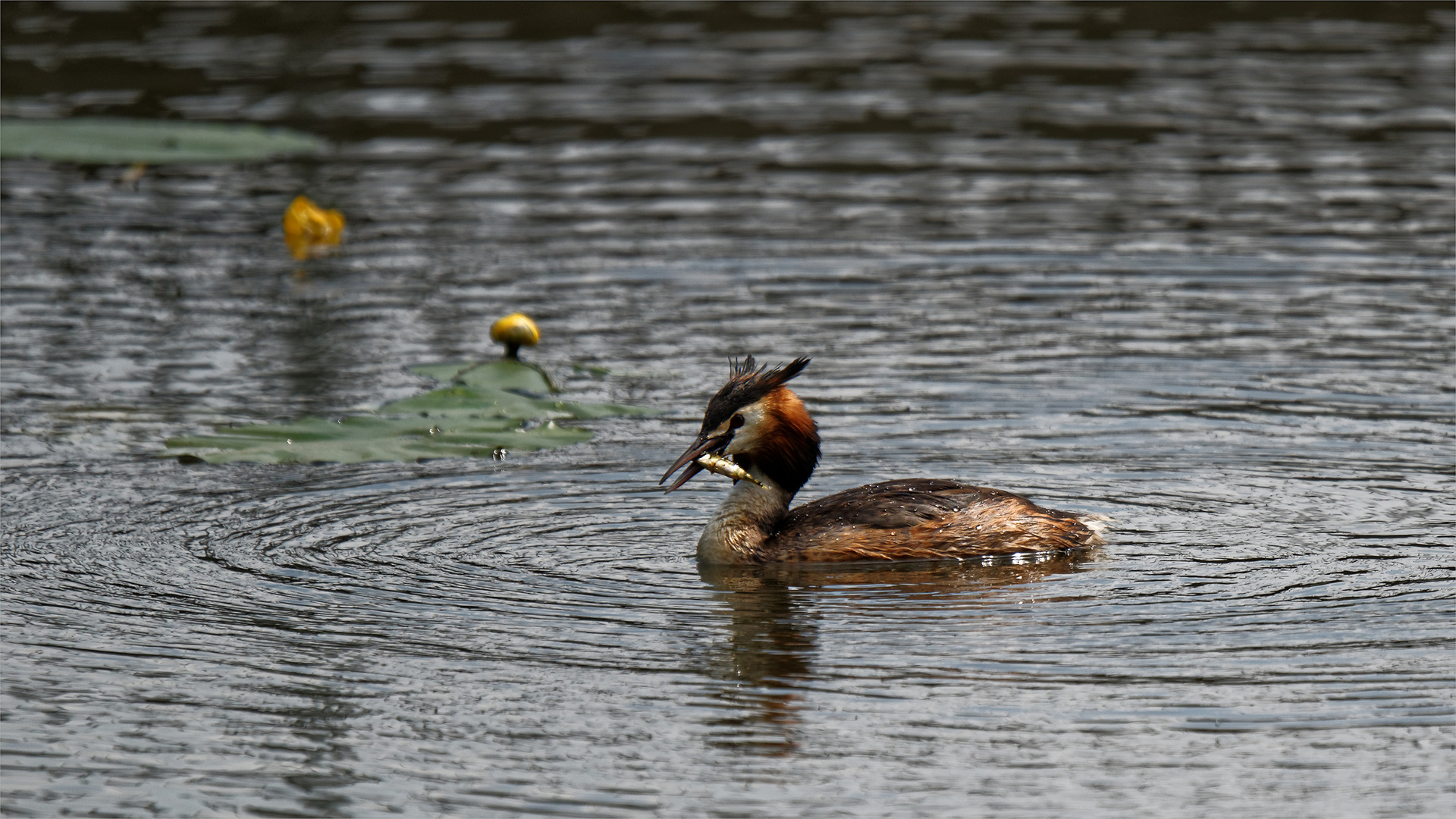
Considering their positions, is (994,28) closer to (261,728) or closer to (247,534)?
(247,534)

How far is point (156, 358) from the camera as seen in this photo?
42.2ft

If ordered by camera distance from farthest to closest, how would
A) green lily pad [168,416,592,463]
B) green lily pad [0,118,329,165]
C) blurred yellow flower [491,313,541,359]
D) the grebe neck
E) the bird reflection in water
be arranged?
green lily pad [0,118,329,165] < blurred yellow flower [491,313,541,359] < green lily pad [168,416,592,463] < the grebe neck < the bird reflection in water

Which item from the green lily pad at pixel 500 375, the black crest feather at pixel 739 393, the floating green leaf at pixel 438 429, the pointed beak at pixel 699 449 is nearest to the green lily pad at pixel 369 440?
the floating green leaf at pixel 438 429

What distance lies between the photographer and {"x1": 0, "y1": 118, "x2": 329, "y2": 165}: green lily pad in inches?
712

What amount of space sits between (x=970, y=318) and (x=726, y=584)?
5.20 m

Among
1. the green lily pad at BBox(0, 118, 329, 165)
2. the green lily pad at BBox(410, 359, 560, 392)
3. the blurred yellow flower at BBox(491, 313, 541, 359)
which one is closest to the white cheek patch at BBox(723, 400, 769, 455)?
the green lily pad at BBox(410, 359, 560, 392)

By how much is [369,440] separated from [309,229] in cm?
535

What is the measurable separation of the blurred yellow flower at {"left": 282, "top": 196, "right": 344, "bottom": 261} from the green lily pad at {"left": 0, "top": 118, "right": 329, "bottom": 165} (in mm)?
2075

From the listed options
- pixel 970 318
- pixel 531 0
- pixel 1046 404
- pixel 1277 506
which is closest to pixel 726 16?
pixel 531 0

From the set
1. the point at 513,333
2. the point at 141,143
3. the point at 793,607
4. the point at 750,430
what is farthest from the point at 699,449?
the point at 141,143

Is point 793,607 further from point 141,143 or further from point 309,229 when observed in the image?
point 141,143

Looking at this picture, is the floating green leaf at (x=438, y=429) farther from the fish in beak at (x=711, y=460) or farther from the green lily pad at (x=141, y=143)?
the green lily pad at (x=141, y=143)

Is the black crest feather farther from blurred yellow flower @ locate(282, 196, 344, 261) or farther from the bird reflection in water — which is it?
blurred yellow flower @ locate(282, 196, 344, 261)

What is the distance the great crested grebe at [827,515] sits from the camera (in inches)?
364
